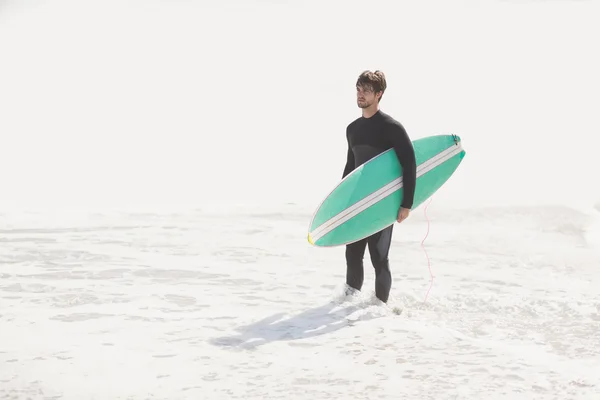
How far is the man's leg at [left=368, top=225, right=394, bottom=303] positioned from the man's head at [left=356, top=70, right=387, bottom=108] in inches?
35.7

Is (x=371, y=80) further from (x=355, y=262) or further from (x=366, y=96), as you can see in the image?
(x=355, y=262)

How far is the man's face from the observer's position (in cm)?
475

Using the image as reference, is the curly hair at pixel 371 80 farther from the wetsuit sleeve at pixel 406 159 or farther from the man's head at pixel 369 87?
the wetsuit sleeve at pixel 406 159

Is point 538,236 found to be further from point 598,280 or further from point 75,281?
point 75,281

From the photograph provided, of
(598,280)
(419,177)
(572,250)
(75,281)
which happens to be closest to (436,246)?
(572,250)

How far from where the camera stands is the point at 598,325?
5066mm

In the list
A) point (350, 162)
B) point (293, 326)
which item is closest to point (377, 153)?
point (350, 162)

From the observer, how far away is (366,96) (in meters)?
4.77

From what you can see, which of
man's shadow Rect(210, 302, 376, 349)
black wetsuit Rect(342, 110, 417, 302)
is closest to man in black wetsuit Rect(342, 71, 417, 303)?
black wetsuit Rect(342, 110, 417, 302)

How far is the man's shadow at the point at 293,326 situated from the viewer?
4484 millimetres

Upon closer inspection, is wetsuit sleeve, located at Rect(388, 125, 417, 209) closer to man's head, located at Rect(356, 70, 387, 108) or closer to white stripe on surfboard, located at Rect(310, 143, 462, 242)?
white stripe on surfboard, located at Rect(310, 143, 462, 242)

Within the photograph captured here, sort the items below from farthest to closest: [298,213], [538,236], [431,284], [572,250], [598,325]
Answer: [298,213] → [538,236] → [572,250] → [431,284] → [598,325]

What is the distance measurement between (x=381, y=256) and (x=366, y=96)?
3.68 feet

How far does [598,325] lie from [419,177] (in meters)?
1.62
